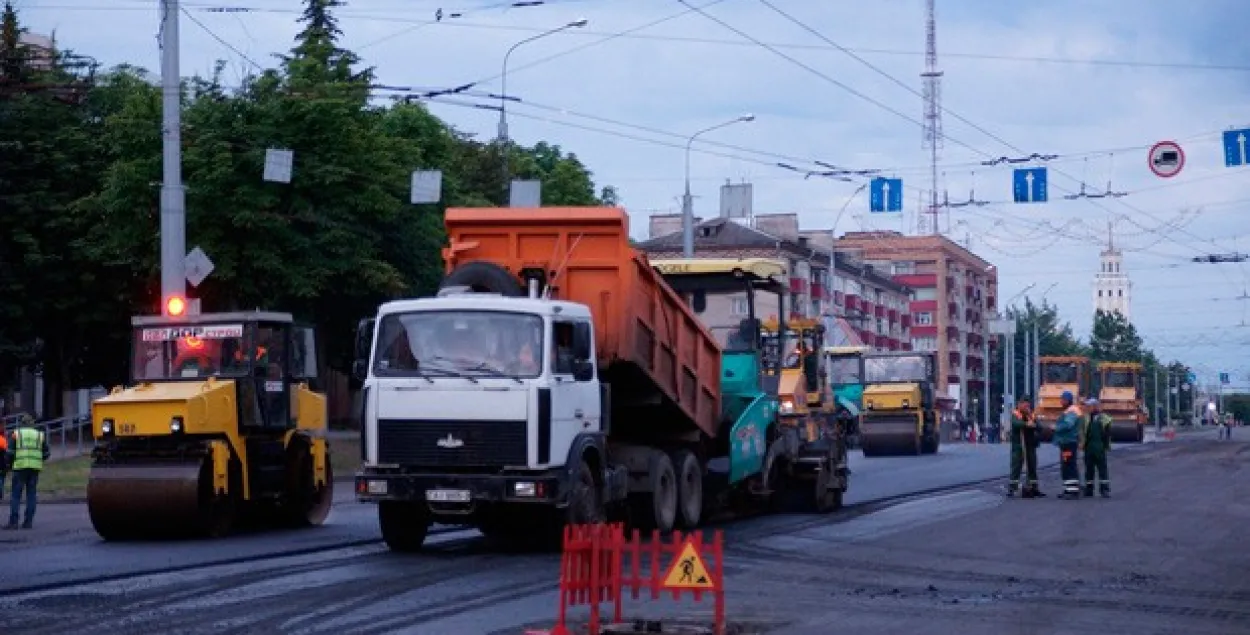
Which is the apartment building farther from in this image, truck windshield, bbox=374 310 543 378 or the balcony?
truck windshield, bbox=374 310 543 378

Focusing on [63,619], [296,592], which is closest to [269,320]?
[296,592]

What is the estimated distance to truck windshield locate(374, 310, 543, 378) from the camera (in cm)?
1891

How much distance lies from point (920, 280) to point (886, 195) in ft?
277

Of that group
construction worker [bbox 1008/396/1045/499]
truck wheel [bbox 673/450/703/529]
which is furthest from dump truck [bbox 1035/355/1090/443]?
truck wheel [bbox 673/450/703/529]

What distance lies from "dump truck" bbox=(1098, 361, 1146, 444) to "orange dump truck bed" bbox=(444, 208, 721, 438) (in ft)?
172

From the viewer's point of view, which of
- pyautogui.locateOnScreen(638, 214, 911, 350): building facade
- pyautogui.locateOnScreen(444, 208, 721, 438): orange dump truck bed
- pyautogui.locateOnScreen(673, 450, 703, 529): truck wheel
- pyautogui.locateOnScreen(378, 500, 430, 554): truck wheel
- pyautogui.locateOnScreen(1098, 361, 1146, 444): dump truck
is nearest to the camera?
pyautogui.locateOnScreen(378, 500, 430, 554): truck wheel

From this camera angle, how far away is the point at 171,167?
27.8 m

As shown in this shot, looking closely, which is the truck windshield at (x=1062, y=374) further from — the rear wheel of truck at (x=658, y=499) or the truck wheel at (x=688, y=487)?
the rear wheel of truck at (x=658, y=499)

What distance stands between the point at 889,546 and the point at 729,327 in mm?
4689

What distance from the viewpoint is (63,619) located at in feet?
45.9

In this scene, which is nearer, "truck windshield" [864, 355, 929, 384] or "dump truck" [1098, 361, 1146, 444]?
"truck windshield" [864, 355, 929, 384]

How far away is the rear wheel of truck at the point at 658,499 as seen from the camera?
846 inches

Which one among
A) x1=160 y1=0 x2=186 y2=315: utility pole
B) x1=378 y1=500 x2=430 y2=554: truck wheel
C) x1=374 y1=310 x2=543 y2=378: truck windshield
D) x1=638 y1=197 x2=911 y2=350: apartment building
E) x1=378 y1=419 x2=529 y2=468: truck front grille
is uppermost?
x1=638 y1=197 x2=911 y2=350: apartment building

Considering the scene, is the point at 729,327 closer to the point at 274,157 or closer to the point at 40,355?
the point at 274,157
